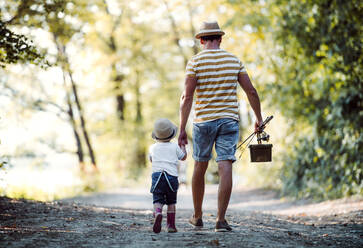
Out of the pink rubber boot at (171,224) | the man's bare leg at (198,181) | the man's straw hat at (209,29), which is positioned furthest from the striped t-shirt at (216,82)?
the pink rubber boot at (171,224)

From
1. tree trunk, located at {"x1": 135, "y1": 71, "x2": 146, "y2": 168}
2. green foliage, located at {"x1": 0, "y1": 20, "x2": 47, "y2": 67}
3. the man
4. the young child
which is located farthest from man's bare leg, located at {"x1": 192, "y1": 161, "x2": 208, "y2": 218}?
tree trunk, located at {"x1": 135, "y1": 71, "x2": 146, "y2": 168}

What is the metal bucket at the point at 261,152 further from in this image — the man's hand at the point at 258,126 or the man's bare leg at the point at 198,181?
the man's bare leg at the point at 198,181

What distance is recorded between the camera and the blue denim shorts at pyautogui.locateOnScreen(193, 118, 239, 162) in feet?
16.4

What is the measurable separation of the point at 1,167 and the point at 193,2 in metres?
18.2

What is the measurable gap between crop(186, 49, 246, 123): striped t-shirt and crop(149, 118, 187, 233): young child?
1.39 feet

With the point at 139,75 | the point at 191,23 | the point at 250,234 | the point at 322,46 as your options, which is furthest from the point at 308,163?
the point at 139,75

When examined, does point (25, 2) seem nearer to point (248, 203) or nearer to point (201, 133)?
point (201, 133)

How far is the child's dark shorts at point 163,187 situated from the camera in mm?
5113

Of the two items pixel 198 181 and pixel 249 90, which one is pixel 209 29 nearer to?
pixel 249 90

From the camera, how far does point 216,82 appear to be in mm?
5062

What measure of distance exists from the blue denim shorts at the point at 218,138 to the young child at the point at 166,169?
212 millimetres

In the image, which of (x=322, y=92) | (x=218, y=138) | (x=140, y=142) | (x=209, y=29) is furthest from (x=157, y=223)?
(x=140, y=142)

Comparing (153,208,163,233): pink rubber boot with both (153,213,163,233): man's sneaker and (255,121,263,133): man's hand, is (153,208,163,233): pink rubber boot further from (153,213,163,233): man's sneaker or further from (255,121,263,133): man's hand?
(255,121,263,133): man's hand

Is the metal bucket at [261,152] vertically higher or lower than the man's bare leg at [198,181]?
higher
